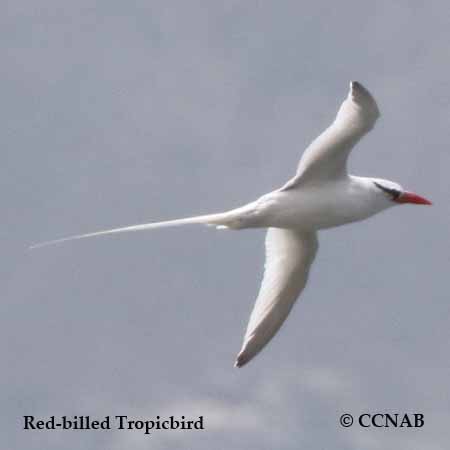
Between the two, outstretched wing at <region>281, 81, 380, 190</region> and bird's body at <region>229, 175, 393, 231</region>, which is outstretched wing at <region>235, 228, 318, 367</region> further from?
outstretched wing at <region>281, 81, 380, 190</region>

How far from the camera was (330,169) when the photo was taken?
63.1ft

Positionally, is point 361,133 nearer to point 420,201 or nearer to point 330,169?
point 330,169

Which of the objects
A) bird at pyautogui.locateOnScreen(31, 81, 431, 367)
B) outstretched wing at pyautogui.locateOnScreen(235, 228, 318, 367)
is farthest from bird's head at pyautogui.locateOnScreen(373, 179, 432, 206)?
outstretched wing at pyautogui.locateOnScreen(235, 228, 318, 367)

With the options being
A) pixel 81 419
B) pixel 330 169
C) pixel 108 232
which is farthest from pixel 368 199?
pixel 81 419

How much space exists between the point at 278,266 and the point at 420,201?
7.56 feet

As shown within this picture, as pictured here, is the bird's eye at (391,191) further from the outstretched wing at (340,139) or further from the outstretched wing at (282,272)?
the outstretched wing at (282,272)

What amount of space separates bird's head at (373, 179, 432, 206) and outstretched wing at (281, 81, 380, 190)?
781 mm

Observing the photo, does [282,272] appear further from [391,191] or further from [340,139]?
[340,139]

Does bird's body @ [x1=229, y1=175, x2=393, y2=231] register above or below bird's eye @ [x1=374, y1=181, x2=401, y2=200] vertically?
below

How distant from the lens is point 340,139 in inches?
739

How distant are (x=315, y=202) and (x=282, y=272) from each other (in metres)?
2.22

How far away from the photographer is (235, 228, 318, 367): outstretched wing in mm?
20913

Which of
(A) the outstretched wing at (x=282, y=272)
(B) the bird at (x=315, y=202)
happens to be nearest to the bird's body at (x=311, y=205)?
(B) the bird at (x=315, y=202)

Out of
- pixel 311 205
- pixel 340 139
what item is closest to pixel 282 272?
pixel 311 205
